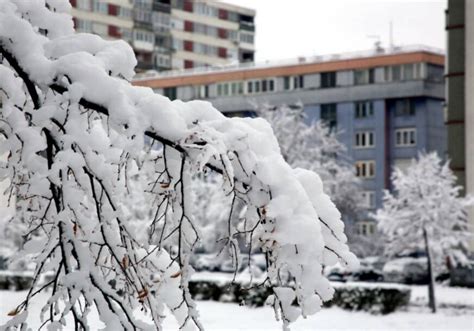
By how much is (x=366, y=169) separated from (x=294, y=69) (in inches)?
316

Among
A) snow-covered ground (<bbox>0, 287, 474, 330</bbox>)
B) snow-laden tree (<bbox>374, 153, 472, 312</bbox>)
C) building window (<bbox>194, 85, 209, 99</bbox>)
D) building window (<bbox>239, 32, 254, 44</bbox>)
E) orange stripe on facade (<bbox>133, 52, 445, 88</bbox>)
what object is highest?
building window (<bbox>239, 32, 254, 44</bbox>)

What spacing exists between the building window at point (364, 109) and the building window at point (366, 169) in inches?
115

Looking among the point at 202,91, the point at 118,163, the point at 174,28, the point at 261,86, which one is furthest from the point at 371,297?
the point at 174,28

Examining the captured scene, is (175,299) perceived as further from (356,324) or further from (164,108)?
(356,324)

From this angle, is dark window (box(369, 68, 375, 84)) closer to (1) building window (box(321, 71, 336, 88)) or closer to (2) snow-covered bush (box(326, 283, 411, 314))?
(1) building window (box(321, 71, 336, 88))

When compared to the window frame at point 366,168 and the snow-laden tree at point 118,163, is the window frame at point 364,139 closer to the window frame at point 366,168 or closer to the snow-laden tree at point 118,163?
the window frame at point 366,168

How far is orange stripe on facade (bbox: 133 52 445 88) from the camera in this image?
58.9m

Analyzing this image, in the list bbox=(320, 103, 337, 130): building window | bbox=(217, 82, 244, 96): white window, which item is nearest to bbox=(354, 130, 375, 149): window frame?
bbox=(320, 103, 337, 130): building window

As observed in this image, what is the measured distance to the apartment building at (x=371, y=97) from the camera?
194ft

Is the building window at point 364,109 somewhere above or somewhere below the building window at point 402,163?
above

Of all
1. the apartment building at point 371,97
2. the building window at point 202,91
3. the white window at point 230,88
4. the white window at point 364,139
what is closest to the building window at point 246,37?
the building window at point 202,91

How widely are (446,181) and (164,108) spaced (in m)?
25.7

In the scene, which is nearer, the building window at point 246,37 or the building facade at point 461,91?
the building facade at point 461,91

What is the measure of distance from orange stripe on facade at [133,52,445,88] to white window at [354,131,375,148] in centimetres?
417
